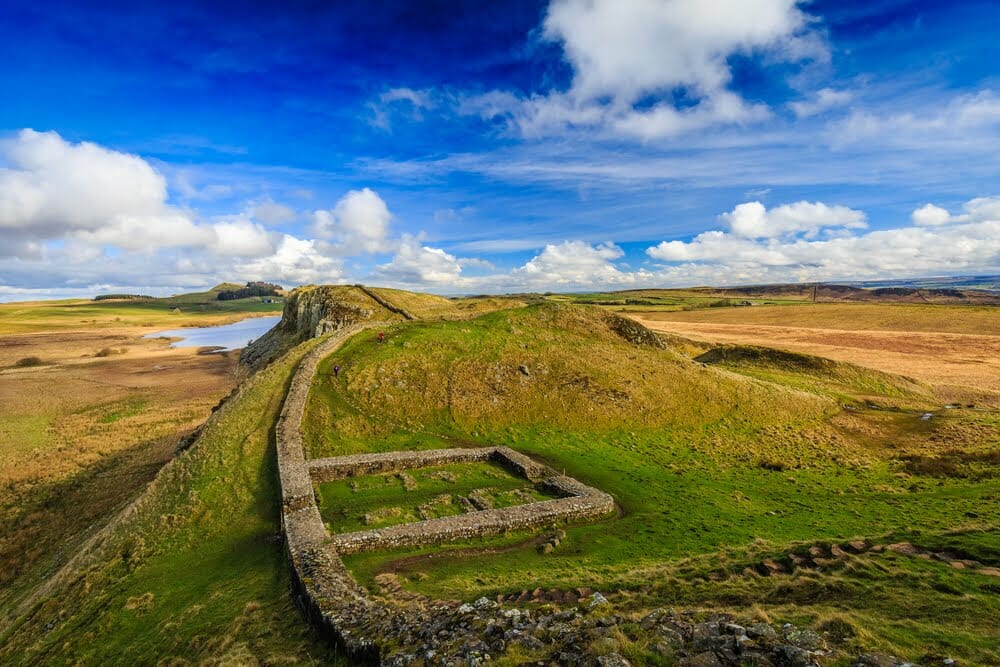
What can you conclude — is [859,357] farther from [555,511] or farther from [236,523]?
[236,523]

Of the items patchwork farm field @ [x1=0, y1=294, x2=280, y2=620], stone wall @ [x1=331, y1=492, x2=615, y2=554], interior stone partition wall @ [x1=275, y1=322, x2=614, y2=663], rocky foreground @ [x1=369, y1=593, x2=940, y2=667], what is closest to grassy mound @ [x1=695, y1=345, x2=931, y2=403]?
interior stone partition wall @ [x1=275, y1=322, x2=614, y2=663]

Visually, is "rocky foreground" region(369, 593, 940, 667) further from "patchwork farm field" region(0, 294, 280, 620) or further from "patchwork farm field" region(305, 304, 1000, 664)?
"patchwork farm field" region(0, 294, 280, 620)

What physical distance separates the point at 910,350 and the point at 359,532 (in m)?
96.4

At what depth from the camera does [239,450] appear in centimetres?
→ 2416

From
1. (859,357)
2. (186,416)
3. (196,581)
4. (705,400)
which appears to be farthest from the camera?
(859,357)

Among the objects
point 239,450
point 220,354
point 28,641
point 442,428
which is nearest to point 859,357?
point 442,428

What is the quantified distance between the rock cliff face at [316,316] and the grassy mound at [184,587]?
116ft

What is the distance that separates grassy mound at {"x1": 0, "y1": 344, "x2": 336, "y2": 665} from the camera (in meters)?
12.2

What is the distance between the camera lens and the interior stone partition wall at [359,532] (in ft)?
37.0

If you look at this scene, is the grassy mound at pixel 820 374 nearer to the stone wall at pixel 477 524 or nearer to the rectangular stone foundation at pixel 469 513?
the rectangular stone foundation at pixel 469 513

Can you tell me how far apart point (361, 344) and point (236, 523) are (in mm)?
20656

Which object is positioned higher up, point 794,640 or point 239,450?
point 794,640

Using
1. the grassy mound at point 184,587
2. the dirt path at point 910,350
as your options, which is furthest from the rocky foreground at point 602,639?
the dirt path at point 910,350

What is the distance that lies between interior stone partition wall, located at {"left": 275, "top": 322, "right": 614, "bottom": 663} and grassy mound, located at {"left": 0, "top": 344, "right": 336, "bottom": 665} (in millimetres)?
803
